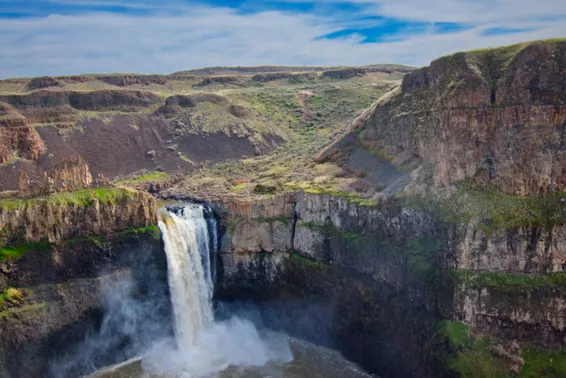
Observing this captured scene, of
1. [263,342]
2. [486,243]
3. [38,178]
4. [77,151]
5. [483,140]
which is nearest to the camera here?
[486,243]

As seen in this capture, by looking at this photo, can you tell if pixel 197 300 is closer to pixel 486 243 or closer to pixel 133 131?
pixel 486 243

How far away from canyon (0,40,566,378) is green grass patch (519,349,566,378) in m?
0.12

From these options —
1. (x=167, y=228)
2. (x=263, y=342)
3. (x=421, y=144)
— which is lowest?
(x=263, y=342)

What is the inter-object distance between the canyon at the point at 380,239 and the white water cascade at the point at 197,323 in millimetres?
1041

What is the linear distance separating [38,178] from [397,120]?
39.6 metres

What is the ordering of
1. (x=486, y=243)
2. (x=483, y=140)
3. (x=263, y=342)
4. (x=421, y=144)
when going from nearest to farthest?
(x=486, y=243), (x=483, y=140), (x=421, y=144), (x=263, y=342)

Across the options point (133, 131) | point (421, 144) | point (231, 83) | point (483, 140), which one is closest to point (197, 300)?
point (421, 144)

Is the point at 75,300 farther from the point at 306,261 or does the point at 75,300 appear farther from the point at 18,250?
the point at 306,261

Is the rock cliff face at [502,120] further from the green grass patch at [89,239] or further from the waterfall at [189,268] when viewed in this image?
the green grass patch at [89,239]

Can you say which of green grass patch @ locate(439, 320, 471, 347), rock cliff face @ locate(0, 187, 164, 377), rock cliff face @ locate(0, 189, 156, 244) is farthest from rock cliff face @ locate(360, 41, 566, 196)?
rock cliff face @ locate(0, 187, 164, 377)

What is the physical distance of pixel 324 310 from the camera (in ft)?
150

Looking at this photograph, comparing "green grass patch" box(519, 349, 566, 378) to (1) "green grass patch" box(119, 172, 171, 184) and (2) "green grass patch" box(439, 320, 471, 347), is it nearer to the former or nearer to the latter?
(2) "green grass patch" box(439, 320, 471, 347)

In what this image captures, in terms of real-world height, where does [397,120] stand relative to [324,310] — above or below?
above

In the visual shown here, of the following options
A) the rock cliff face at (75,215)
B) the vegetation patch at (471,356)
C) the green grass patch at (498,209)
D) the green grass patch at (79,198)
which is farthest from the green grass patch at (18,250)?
the vegetation patch at (471,356)
